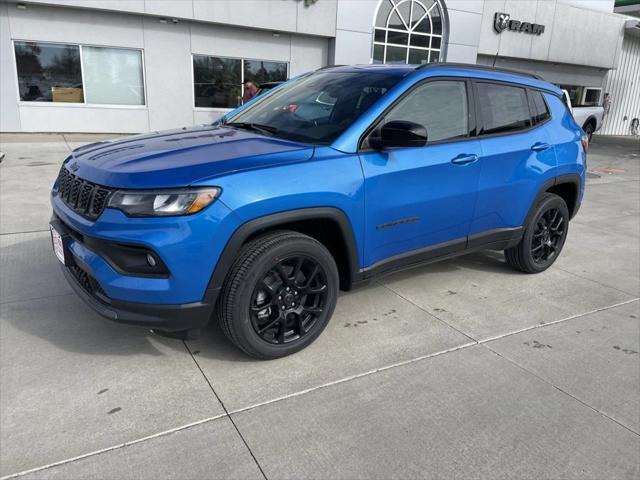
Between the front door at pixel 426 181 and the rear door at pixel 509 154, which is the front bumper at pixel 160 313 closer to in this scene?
the front door at pixel 426 181

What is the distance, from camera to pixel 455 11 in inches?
776

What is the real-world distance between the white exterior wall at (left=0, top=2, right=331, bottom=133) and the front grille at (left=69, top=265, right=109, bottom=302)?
13.4m

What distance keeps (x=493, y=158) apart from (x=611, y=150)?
18173 mm

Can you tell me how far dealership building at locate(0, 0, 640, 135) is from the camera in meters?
14.1

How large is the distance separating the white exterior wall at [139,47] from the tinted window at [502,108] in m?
13.0

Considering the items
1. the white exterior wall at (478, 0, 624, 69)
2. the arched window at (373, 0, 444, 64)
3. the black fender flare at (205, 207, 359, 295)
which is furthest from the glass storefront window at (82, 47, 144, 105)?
the black fender flare at (205, 207, 359, 295)

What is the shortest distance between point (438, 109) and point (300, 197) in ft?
4.86

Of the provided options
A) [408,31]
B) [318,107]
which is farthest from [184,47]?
[318,107]

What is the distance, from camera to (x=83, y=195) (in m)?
2.94

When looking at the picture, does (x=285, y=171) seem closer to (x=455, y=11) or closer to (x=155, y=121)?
(x=155, y=121)

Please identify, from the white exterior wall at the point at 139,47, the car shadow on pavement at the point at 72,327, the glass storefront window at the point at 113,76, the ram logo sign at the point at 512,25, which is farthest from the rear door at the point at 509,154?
the ram logo sign at the point at 512,25

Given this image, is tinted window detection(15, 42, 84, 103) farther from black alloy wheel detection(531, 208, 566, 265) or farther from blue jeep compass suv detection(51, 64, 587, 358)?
black alloy wheel detection(531, 208, 566, 265)

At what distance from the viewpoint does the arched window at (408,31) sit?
59.8 ft

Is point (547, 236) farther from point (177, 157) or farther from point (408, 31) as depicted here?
point (408, 31)
